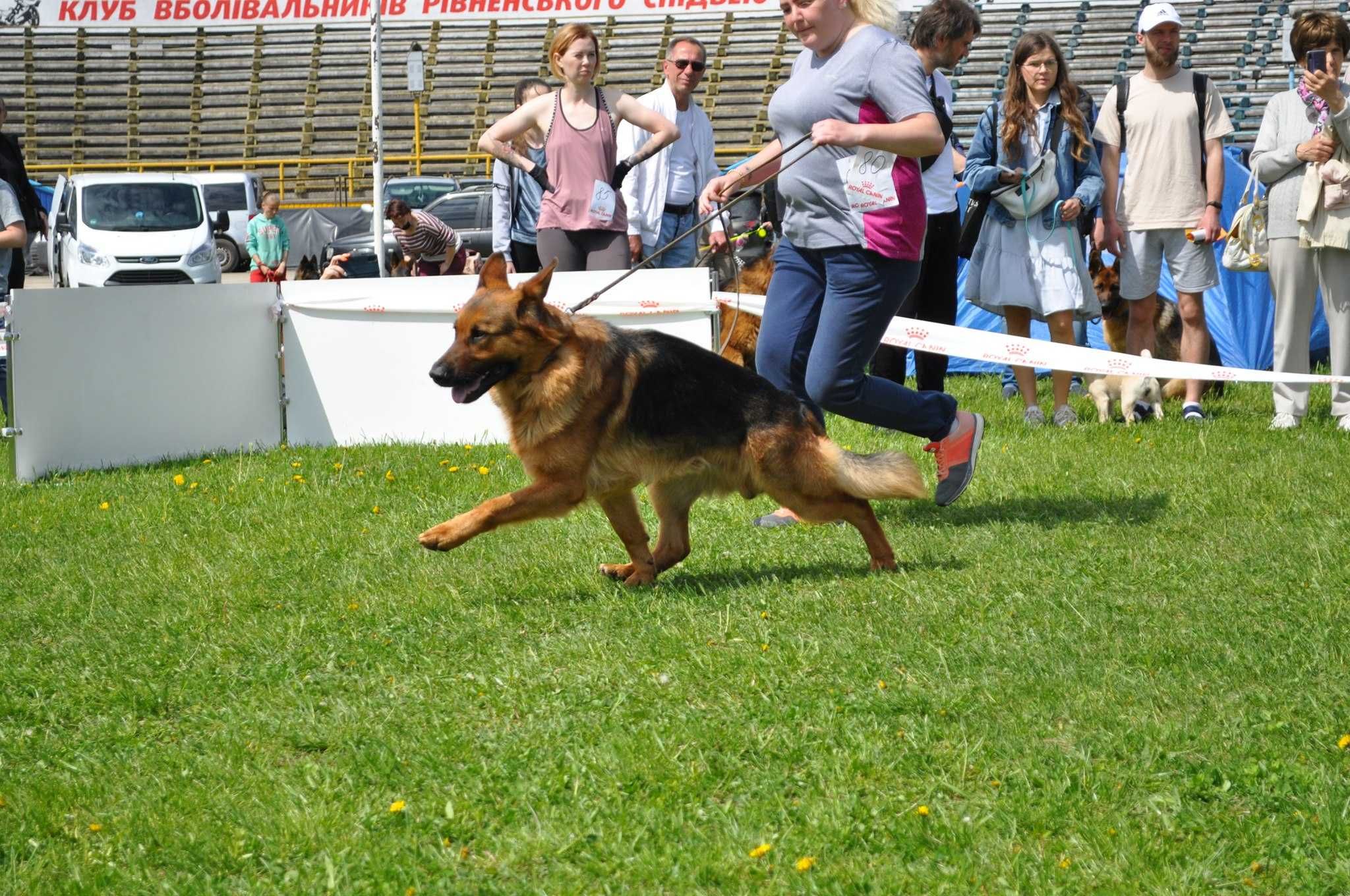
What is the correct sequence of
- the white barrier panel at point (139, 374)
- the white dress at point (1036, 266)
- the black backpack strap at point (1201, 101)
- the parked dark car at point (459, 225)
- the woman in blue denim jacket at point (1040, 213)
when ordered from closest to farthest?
the white barrier panel at point (139, 374) → the woman in blue denim jacket at point (1040, 213) → the white dress at point (1036, 266) → the black backpack strap at point (1201, 101) → the parked dark car at point (459, 225)

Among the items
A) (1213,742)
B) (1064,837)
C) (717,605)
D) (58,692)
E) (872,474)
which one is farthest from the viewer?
(872,474)

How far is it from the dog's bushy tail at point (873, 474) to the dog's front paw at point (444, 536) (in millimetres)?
1324

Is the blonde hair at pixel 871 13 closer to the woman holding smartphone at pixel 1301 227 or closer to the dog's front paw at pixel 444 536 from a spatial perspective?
the dog's front paw at pixel 444 536

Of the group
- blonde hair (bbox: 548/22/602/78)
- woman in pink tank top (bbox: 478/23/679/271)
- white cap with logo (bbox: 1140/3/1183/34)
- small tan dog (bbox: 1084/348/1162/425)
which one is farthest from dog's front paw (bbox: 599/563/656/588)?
white cap with logo (bbox: 1140/3/1183/34)

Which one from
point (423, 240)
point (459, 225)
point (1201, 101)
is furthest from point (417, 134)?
point (1201, 101)

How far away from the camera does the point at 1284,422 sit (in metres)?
7.83

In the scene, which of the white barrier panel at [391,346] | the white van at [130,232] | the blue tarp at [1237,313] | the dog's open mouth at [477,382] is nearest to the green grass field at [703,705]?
the dog's open mouth at [477,382]

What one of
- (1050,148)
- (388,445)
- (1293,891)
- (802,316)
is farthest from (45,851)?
(1050,148)

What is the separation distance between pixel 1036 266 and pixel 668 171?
7.79ft

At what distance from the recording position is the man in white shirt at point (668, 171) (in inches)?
342

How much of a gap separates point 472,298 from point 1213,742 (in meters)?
2.74

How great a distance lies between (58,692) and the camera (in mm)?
4047

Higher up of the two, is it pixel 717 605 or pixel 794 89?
pixel 794 89

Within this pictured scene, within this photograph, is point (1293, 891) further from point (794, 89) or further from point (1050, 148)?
point (1050, 148)
